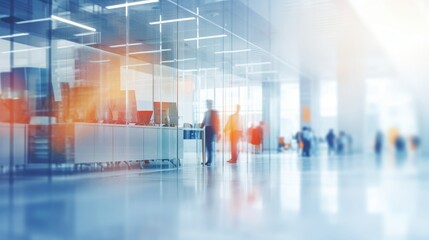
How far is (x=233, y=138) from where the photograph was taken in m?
11.1

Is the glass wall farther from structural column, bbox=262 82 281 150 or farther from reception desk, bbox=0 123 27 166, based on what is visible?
structural column, bbox=262 82 281 150

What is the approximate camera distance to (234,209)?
11.6ft

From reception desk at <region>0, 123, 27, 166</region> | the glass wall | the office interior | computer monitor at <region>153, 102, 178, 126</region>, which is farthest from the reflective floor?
computer monitor at <region>153, 102, 178, 126</region>

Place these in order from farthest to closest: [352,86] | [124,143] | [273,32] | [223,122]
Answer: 1. [223,122]
2. [273,32]
3. [124,143]
4. [352,86]

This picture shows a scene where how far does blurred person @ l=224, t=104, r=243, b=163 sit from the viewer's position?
36.5 ft

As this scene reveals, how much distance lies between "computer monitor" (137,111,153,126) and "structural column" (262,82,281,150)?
2.86 meters

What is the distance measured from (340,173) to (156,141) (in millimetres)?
4159

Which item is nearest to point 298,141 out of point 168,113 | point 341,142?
point 341,142

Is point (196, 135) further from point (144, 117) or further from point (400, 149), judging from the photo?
point (400, 149)

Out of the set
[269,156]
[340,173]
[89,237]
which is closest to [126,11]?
[269,156]

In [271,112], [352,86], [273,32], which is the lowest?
[271,112]

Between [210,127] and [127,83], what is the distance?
161 inches

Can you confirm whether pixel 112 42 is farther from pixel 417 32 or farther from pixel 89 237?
pixel 89 237

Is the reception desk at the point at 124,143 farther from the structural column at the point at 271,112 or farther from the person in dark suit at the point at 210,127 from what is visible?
the structural column at the point at 271,112
